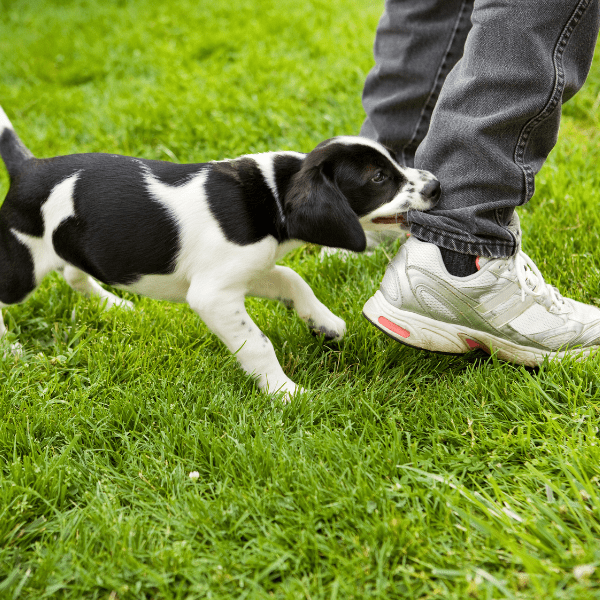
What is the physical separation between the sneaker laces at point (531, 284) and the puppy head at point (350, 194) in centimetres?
38

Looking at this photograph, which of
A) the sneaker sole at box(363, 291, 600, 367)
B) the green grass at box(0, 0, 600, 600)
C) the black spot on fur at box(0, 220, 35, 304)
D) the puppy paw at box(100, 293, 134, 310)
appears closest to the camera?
the green grass at box(0, 0, 600, 600)

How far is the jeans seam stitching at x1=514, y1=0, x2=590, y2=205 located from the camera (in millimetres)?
2035

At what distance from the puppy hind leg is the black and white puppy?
1.66 ft

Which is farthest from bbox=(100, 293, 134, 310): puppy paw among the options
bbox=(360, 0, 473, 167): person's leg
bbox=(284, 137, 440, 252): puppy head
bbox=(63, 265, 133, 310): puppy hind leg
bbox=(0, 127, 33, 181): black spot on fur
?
bbox=(360, 0, 473, 167): person's leg

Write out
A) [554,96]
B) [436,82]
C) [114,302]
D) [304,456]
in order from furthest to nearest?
1. [436,82]
2. [114,302]
3. [554,96]
4. [304,456]

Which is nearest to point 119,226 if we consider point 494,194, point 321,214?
point 321,214

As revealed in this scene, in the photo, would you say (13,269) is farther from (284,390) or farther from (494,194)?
(494,194)

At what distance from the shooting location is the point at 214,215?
2.22 meters

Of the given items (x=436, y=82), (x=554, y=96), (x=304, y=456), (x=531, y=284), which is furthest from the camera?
(x=436, y=82)

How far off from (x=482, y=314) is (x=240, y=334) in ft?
2.89

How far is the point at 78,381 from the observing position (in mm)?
2400

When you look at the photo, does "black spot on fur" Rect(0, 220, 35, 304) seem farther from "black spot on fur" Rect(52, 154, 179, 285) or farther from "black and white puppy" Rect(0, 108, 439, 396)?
"black spot on fur" Rect(52, 154, 179, 285)

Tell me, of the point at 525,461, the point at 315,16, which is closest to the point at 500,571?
the point at 525,461

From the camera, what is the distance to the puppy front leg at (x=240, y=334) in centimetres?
222
